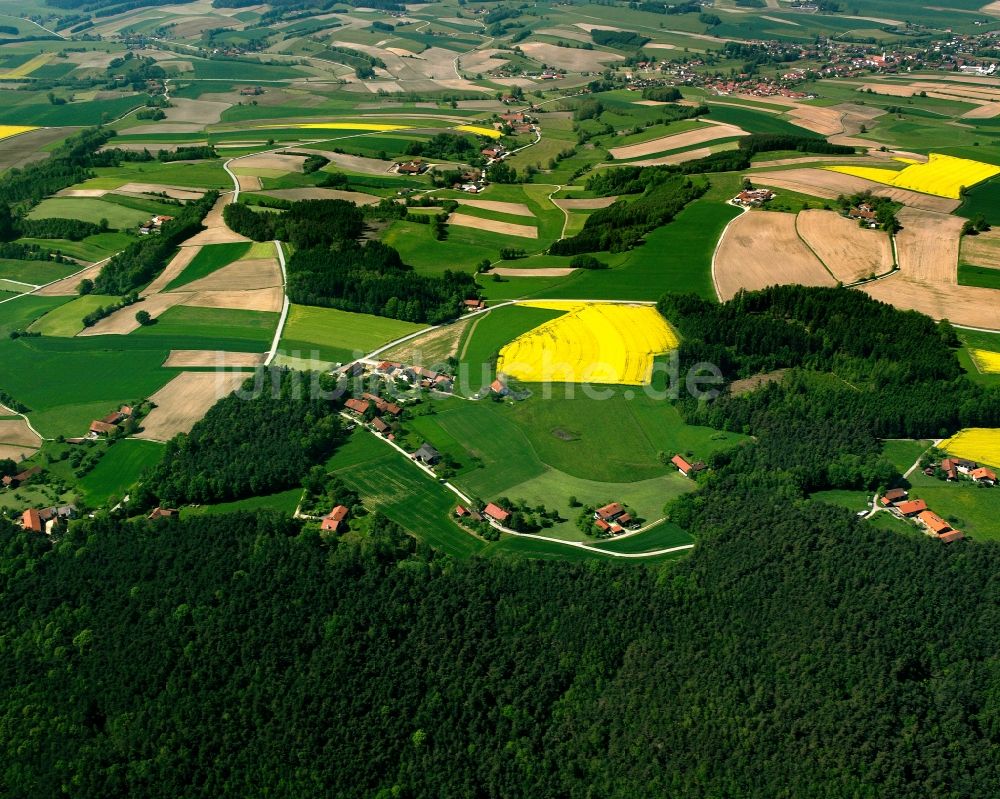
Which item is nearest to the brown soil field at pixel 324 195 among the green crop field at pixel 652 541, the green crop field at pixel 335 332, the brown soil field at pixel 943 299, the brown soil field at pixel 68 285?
the brown soil field at pixel 68 285

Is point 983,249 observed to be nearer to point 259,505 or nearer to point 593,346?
point 593,346

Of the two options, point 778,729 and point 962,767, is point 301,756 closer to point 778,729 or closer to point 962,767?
point 778,729

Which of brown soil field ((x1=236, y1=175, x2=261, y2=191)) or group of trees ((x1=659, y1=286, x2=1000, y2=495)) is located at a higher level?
brown soil field ((x1=236, y1=175, x2=261, y2=191))

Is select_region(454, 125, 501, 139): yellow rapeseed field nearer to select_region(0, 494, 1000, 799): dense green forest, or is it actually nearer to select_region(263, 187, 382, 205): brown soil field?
select_region(263, 187, 382, 205): brown soil field

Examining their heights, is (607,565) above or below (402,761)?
above

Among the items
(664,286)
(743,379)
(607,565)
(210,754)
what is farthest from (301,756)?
(664,286)

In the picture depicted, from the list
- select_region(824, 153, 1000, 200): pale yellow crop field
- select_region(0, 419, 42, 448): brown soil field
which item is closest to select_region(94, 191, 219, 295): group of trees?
select_region(0, 419, 42, 448): brown soil field

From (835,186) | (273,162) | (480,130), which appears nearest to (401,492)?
(835,186)
